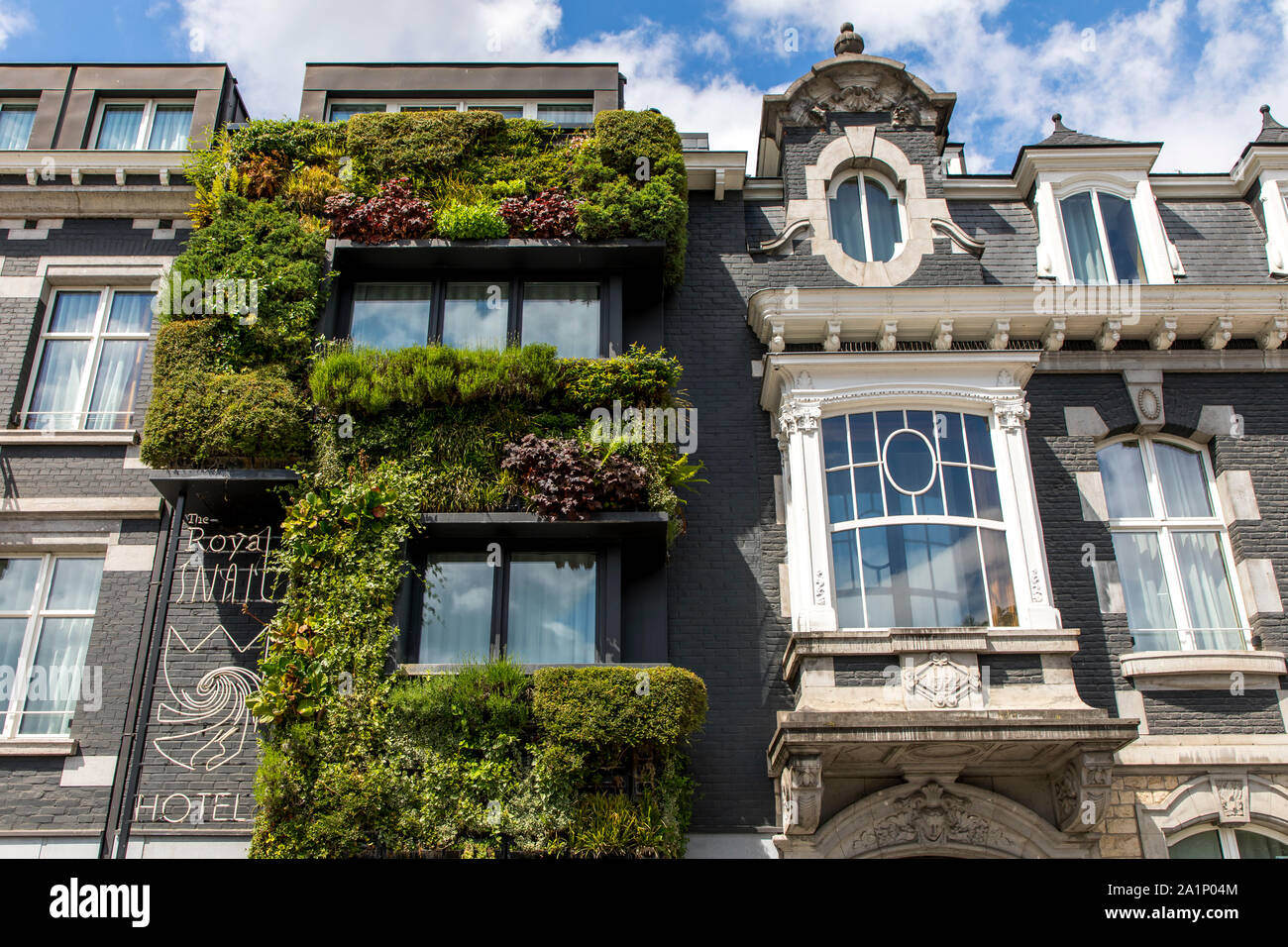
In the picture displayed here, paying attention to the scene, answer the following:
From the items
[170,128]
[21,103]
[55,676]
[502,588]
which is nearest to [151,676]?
[55,676]

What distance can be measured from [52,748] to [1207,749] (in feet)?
41.4

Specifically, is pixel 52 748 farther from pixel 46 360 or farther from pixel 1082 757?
pixel 1082 757

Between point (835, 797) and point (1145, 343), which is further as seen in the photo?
point (1145, 343)

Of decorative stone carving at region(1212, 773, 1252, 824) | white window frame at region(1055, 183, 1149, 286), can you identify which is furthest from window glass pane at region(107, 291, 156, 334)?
decorative stone carving at region(1212, 773, 1252, 824)

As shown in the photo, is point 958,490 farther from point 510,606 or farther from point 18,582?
point 18,582

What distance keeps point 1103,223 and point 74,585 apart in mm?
14182

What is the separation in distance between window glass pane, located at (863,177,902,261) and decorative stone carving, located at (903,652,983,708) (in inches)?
234

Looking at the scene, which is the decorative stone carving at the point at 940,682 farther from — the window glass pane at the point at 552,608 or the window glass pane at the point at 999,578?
the window glass pane at the point at 552,608

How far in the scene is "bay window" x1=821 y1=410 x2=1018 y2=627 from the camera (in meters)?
12.1

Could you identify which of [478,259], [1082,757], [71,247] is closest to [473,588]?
[478,259]

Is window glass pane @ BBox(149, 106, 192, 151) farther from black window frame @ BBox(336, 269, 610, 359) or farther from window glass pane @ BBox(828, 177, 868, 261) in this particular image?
window glass pane @ BBox(828, 177, 868, 261)

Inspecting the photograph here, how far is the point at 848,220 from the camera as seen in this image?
15.0m

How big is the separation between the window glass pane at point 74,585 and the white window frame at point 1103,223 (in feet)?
42.8

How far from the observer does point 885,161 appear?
15.0m
